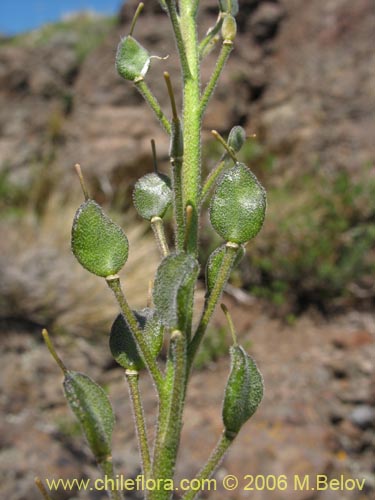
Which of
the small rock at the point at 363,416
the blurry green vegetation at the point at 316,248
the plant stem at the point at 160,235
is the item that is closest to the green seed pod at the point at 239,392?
the plant stem at the point at 160,235

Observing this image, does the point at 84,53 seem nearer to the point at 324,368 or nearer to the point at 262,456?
the point at 324,368

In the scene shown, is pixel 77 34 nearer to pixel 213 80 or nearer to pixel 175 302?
pixel 213 80

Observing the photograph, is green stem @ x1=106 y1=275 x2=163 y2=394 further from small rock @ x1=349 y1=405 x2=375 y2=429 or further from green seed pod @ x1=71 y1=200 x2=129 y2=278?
small rock @ x1=349 y1=405 x2=375 y2=429

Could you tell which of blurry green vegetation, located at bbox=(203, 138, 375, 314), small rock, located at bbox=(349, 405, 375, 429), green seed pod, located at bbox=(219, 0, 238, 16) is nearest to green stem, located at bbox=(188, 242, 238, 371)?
green seed pod, located at bbox=(219, 0, 238, 16)

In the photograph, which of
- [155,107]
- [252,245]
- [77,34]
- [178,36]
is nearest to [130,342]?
[155,107]

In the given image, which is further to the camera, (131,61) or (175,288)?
(131,61)

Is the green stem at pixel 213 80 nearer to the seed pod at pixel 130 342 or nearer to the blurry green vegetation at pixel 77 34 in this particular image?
the seed pod at pixel 130 342

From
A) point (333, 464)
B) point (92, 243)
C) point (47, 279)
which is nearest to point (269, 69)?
point (47, 279)
